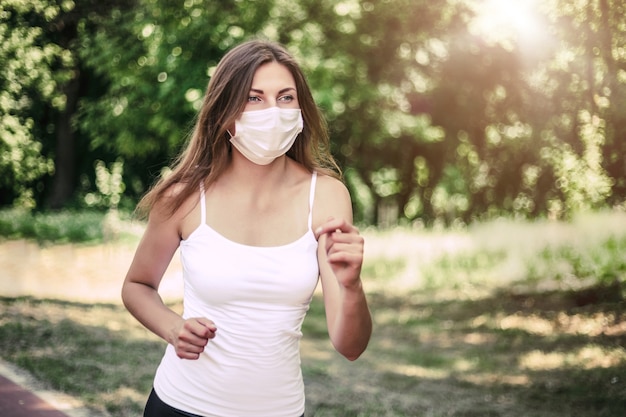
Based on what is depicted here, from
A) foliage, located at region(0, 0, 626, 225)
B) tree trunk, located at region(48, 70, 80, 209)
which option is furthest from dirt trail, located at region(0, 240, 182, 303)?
tree trunk, located at region(48, 70, 80, 209)

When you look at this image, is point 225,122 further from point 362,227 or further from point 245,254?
point 362,227

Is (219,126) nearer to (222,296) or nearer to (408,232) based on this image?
(222,296)

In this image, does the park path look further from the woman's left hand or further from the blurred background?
the woman's left hand

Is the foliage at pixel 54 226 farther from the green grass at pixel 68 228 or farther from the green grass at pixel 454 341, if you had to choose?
the green grass at pixel 454 341

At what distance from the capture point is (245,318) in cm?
198

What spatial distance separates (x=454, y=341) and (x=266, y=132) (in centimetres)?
746

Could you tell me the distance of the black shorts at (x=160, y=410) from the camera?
2016 mm

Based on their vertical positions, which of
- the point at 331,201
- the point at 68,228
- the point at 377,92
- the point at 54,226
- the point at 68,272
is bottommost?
the point at 68,272

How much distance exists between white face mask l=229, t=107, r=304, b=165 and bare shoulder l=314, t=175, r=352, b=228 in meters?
0.16

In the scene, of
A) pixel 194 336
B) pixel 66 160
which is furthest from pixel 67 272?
pixel 194 336

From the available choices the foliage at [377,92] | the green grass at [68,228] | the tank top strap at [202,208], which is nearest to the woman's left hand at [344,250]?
the tank top strap at [202,208]

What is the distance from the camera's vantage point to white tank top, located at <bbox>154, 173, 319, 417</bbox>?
1.96 m

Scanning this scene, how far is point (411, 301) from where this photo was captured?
11586mm

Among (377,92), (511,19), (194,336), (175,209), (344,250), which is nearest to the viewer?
(344,250)
